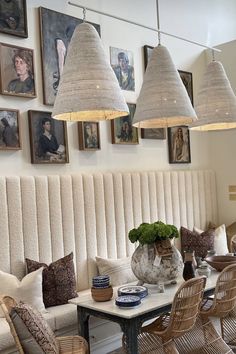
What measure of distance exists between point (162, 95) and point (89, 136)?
1.54 m

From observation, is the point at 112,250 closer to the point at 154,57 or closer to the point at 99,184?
the point at 99,184

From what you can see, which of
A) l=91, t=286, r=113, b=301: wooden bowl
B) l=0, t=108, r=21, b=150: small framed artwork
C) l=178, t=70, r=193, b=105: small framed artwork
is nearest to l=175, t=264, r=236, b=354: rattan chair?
l=91, t=286, r=113, b=301: wooden bowl

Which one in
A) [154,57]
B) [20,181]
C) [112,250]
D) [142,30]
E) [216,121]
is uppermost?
[142,30]

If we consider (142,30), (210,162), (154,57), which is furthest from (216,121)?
(210,162)

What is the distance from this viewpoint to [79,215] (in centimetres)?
412

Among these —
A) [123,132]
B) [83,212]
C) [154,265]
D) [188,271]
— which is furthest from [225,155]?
[154,265]

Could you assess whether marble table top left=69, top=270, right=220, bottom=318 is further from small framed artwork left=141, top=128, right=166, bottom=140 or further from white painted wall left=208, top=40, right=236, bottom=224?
white painted wall left=208, top=40, right=236, bottom=224

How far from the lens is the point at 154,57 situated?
3.19m

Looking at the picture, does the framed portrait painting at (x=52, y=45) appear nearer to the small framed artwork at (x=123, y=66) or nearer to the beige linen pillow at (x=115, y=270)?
the small framed artwork at (x=123, y=66)

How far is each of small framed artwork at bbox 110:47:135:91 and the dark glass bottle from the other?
2.32m

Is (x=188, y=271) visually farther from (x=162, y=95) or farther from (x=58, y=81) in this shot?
(x=58, y=81)

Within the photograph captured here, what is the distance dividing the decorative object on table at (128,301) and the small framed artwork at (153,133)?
256cm

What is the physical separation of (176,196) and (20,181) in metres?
2.24

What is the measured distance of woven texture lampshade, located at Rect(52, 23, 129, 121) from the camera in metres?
2.51
